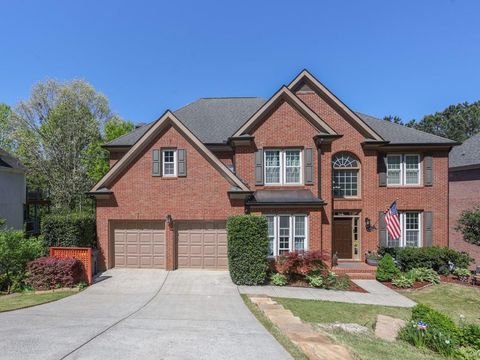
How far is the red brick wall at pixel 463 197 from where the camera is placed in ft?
73.9

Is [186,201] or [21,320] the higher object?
[186,201]

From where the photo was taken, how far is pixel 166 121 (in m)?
15.9

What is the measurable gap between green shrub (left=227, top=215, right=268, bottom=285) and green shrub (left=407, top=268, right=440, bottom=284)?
6982mm

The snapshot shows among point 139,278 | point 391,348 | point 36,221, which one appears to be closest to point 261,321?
point 391,348

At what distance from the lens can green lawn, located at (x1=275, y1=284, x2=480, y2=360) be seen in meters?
6.95

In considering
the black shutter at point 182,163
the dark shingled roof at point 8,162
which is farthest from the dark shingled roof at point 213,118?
the dark shingled roof at point 8,162

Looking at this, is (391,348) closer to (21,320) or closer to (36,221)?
(21,320)

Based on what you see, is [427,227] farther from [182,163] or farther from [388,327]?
[182,163]

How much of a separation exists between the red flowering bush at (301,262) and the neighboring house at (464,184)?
41.9 ft

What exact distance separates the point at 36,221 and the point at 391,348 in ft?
95.9

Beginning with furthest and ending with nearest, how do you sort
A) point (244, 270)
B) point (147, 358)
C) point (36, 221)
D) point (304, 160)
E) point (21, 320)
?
point (36, 221), point (304, 160), point (244, 270), point (21, 320), point (147, 358)

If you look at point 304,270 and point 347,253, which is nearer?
point 304,270

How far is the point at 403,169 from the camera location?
18.5 m

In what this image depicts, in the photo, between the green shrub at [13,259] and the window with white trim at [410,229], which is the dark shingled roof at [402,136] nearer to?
the window with white trim at [410,229]
